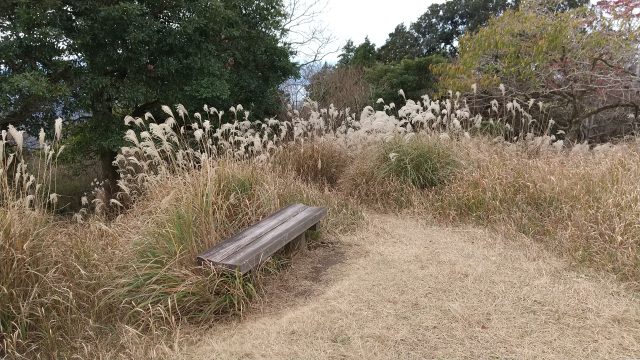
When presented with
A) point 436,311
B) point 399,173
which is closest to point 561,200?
point 399,173

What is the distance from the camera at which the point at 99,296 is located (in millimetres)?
2744

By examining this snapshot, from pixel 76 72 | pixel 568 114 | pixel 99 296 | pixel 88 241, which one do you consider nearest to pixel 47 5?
pixel 76 72

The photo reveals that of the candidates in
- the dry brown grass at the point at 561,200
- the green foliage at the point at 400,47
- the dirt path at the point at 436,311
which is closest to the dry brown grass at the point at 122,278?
the dirt path at the point at 436,311

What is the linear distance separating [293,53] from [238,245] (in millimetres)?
7762

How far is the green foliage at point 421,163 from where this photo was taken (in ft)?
16.0

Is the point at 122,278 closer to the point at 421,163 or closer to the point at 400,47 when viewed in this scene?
the point at 421,163

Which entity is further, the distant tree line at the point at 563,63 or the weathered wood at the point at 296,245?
the distant tree line at the point at 563,63

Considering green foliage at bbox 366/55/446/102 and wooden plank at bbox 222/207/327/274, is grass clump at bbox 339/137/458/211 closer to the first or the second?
wooden plank at bbox 222/207/327/274

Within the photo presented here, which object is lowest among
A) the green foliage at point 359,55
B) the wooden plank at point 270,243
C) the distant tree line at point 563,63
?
the wooden plank at point 270,243

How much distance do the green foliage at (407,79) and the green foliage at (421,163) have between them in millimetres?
9023

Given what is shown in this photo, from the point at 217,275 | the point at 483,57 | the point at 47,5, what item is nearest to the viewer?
the point at 217,275

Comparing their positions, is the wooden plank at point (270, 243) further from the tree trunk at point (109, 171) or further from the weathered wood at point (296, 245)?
the tree trunk at point (109, 171)

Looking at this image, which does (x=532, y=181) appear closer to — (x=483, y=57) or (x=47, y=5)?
(x=483, y=57)

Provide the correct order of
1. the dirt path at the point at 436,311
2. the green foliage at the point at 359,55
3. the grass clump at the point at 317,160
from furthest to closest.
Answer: the green foliage at the point at 359,55
the grass clump at the point at 317,160
the dirt path at the point at 436,311
